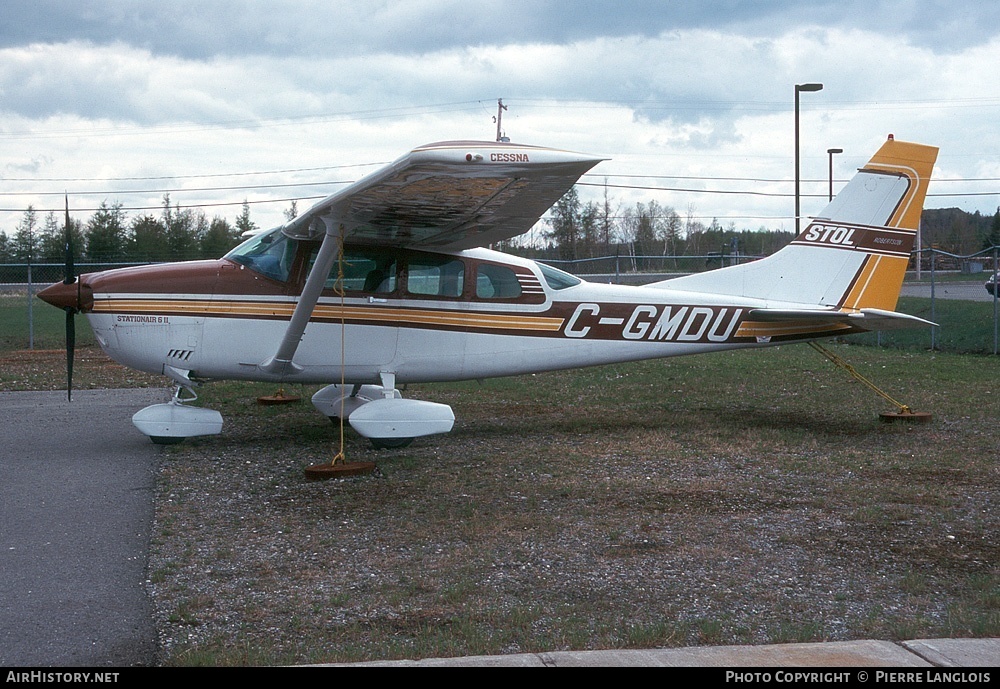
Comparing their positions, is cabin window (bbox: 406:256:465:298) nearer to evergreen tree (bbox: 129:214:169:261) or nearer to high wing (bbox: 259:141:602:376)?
high wing (bbox: 259:141:602:376)

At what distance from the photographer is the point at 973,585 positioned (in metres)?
4.74

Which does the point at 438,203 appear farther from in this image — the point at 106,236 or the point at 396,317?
the point at 106,236

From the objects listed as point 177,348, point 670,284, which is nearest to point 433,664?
point 177,348

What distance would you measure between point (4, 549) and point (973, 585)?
5709mm

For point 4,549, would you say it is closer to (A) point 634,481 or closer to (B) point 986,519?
(A) point 634,481

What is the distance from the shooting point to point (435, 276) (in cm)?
938

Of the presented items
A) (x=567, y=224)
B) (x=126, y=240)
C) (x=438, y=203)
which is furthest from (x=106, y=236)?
(x=438, y=203)

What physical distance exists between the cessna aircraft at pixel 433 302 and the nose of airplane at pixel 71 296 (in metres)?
0.01

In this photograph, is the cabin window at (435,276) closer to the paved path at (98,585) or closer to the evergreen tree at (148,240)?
the paved path at (98,585)

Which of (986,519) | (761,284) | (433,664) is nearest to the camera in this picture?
(433,664)

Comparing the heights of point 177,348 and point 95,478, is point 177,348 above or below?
above

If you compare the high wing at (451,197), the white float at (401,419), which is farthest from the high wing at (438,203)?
the white float at (401,419)

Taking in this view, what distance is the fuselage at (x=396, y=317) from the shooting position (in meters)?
8.74

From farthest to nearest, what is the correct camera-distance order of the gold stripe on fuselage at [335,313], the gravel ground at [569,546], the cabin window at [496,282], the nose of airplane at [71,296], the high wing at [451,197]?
the cabin window at [496,282] < the gold stripe on fuselage at [335,313] < the nose of airplane at [71,296] < the high wing at [451,197] < the gravel ground at [569,546]
